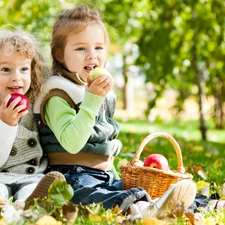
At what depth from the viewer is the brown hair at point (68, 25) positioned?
3234mm

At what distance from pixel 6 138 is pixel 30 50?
0.52 m

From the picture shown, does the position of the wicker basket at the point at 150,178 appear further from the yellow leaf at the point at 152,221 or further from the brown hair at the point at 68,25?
the brown hair at the point at 68,25

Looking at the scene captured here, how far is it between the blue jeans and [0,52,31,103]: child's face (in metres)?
0.50

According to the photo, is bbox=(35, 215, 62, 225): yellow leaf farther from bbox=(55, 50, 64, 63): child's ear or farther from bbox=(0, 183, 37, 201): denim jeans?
bbox=(55, 50, 64, 63): child's ear

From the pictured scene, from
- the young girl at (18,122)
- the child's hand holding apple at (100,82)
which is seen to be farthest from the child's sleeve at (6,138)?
the child's hand holding apple at (100,82)

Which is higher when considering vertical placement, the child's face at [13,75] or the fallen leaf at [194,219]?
the child's face at [13,75]

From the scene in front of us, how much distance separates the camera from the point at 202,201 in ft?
9.97

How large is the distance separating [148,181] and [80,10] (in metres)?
1.13

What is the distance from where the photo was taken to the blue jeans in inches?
107

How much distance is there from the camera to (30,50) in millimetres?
3123

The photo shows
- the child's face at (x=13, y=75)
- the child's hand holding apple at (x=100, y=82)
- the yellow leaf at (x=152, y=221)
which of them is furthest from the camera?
the child's face at (x=13, y=75)

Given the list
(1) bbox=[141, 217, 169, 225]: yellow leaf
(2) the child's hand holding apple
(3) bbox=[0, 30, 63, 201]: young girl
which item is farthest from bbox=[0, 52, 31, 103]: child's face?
(1) bbox=[141, 217, 169, 225]: yellow leaf

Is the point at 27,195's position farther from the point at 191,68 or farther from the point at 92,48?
the point at 191,68

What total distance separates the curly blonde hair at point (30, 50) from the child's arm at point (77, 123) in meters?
0.27
